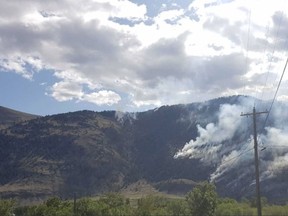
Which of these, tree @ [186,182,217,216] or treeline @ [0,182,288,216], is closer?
tree @ [186,182,217,216]

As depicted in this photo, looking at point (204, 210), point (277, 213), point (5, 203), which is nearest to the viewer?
point (277, 213)

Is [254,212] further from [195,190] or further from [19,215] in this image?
[19,215]

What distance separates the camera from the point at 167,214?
10575 centimetres

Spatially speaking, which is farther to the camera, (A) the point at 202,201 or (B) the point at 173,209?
(B) the point at 173,209

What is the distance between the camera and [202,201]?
328 feet

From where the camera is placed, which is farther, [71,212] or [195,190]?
[71,212]

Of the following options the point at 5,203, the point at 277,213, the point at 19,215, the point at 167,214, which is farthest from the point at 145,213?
the point at 19,215

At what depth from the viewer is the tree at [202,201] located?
10000cm

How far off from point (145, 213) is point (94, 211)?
13.4 meters

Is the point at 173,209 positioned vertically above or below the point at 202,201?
below

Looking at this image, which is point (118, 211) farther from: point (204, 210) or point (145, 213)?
point (204, 210)

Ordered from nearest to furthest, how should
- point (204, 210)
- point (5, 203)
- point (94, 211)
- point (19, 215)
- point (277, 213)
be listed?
point (277, 213), point (204, 210), point (94, 211), point (5, 203), point (19, 215)

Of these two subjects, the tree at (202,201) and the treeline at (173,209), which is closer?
the tree at (202,201)

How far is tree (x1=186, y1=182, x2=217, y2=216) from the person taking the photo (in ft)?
328
